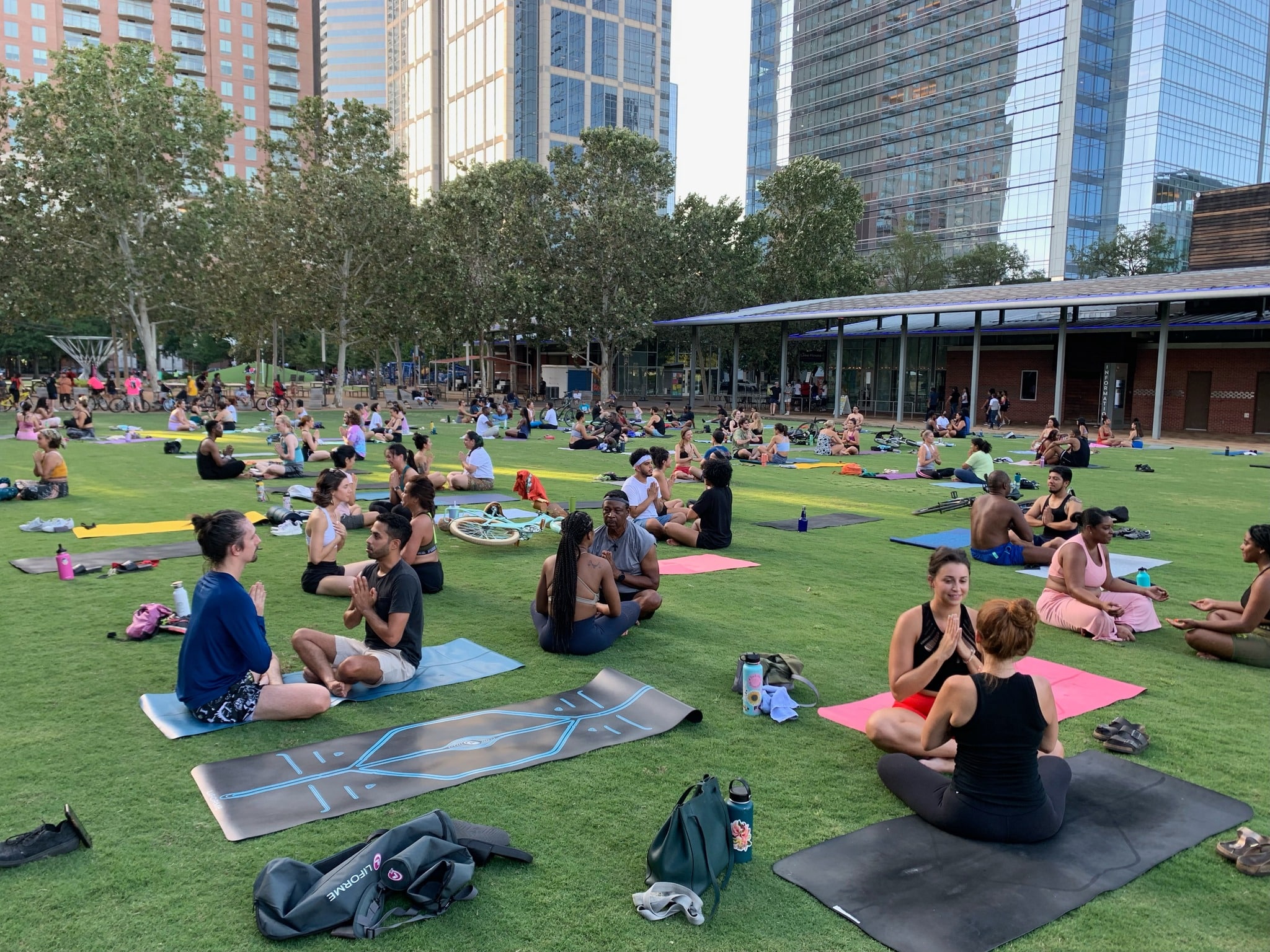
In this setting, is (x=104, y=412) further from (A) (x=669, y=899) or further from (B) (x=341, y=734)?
(A) (x=669, y=899)

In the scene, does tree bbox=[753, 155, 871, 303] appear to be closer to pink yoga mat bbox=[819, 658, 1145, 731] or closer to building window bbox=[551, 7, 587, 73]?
pink yoga mat bbox=[819, 658, 1145, 731]

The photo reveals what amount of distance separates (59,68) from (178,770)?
138 ft

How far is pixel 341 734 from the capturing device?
549 centimetres

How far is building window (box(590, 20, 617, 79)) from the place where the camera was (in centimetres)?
9650

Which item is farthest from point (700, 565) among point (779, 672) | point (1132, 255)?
point (1132, 255)

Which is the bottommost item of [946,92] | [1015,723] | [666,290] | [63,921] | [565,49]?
[63,921]

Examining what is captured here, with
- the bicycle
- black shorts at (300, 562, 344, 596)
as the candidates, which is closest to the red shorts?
black shorts at (300, 562, 344, 596)

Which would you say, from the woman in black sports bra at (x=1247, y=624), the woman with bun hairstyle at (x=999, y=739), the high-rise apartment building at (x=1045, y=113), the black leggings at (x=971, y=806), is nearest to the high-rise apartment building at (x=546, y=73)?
the high-rise apartment building at (x=1045, y=113)

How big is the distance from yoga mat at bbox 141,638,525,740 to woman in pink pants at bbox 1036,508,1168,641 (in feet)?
16.3

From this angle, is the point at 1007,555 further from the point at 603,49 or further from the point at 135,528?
the point at 603,49

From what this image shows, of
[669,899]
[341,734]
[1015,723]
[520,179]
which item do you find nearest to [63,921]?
[341,734]

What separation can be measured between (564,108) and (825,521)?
91256 millimetres

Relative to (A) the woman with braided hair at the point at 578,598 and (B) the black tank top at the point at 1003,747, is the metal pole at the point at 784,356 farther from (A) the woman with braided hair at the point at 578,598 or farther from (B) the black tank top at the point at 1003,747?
(B) the black tank top at the point at 1003,747

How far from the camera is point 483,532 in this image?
11.7 m
